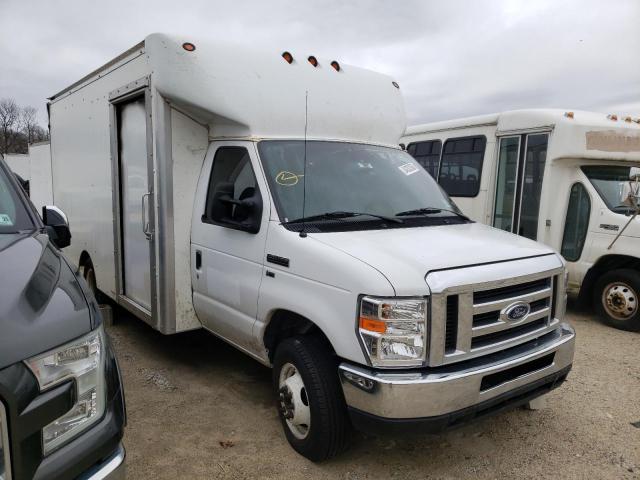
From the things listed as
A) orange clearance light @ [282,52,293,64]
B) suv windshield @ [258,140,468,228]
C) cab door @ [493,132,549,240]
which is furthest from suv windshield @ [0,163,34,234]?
cab door @ [493,132,549,240]

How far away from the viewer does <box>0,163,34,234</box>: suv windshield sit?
2.92 meters

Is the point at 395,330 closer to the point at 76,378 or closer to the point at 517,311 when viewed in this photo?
the point at 517,311

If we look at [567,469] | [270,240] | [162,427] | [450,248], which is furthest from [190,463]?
[567,469]

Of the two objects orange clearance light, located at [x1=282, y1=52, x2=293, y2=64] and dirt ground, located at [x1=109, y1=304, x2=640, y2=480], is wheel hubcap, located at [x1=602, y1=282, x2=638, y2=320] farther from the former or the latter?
orange clearance light, located at [x1=282, y1=52, x2=293, y2=64]

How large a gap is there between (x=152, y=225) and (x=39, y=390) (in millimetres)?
2831

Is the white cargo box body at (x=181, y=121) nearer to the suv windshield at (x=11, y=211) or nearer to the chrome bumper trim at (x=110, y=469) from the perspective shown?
the suv windshield at (x=11, y=211)

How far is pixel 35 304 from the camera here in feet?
6.60

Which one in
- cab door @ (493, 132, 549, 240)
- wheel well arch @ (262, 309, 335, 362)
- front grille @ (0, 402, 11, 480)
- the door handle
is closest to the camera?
front grille @ (0, 402, 11, 480)

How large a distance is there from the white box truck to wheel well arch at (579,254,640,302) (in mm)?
3727

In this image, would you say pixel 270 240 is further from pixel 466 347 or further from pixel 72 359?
pixel 72 359

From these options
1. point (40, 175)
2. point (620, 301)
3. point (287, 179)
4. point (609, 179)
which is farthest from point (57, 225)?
point (40, 175)

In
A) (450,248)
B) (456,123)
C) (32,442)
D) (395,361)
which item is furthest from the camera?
(456,123)

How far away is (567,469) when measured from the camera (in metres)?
3.34

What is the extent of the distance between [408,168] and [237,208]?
1.60 m
